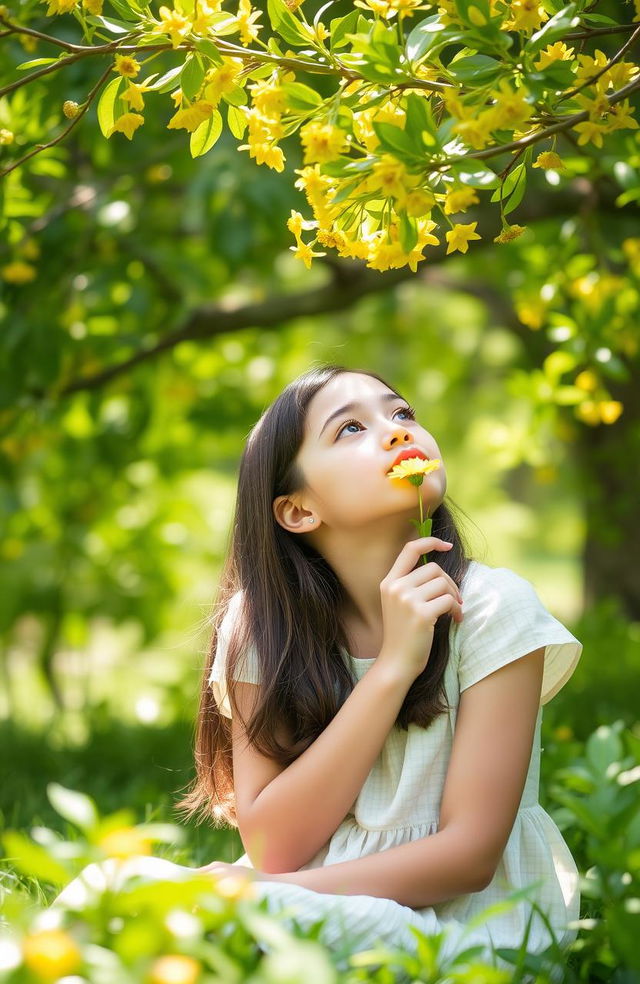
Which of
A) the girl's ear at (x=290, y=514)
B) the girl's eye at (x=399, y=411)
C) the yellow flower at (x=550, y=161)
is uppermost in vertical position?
the yellow flower at (x=550, y=161)

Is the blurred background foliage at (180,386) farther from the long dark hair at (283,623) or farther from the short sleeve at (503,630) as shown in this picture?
the short sleeve at (503,630)

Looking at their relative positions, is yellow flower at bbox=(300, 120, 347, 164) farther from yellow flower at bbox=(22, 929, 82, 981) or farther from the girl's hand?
yellow flower at bbox=(22, 929, 82, 981)

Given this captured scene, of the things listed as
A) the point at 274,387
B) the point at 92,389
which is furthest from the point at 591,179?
the point at 274,387

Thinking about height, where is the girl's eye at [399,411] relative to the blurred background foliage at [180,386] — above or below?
above

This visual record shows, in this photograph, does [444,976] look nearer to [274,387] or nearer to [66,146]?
[66,146]

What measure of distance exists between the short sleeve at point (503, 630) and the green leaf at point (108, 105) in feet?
3.28

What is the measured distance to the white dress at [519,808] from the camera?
1.74 m

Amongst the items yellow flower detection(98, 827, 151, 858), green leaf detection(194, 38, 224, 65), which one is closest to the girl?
yellow flower detection(98, 827, 151, 858)

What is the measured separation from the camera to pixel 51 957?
1007 mm

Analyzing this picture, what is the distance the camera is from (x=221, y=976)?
1188mm

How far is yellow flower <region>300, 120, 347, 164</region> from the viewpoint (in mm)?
1420

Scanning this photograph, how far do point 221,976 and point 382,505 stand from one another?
875 mm

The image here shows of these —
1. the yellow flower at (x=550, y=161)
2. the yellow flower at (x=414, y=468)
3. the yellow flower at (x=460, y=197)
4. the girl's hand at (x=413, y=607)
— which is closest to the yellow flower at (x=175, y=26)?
the yellow flower at (x=460, y=197)

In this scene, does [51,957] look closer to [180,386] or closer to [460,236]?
[460,236]
